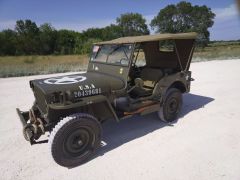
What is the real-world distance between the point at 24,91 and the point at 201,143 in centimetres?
668

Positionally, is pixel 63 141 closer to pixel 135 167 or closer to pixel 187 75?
pixel 135 167

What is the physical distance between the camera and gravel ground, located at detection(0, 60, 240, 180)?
11.2 ft

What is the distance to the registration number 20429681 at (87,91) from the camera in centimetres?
380

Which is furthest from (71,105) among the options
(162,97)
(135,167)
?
(162,97)

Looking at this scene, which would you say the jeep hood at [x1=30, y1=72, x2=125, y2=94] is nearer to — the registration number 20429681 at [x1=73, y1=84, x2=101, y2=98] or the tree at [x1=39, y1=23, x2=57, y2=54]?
the registration number 20429681 at [x1=73, y1=84, x2=101, y2=98]

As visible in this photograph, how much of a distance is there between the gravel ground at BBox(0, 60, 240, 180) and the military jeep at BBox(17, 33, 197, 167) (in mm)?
338

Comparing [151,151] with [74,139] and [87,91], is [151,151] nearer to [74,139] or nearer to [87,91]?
[74,139]

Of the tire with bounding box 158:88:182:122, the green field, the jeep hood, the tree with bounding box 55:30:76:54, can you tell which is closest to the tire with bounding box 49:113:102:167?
the jeep hood

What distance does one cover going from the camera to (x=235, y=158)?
3.67m

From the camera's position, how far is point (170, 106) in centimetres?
532

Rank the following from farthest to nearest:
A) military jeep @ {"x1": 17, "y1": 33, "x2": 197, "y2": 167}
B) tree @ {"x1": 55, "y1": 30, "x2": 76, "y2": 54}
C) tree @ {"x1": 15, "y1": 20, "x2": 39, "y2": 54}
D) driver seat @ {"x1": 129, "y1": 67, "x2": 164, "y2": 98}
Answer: tree @ {"x1": 55, "y1": 30, "x2": 76, "y2": 54} → tree @ {"x1": 15, "y1": 20, "x2": 39, "y2": 54} → driver seat @ {"x1": 129, "y1": 67, "x2": 164, "y2": 98} → military jeep @ {"x1": 17, "y1": 33, "x2": 197, "y2": 167}

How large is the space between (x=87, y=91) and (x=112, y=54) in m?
1.38

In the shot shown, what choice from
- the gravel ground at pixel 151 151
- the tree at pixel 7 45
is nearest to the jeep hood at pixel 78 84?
the gravel ground at pixel 151 151

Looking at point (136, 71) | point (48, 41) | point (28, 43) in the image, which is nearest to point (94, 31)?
point (48, 41)
